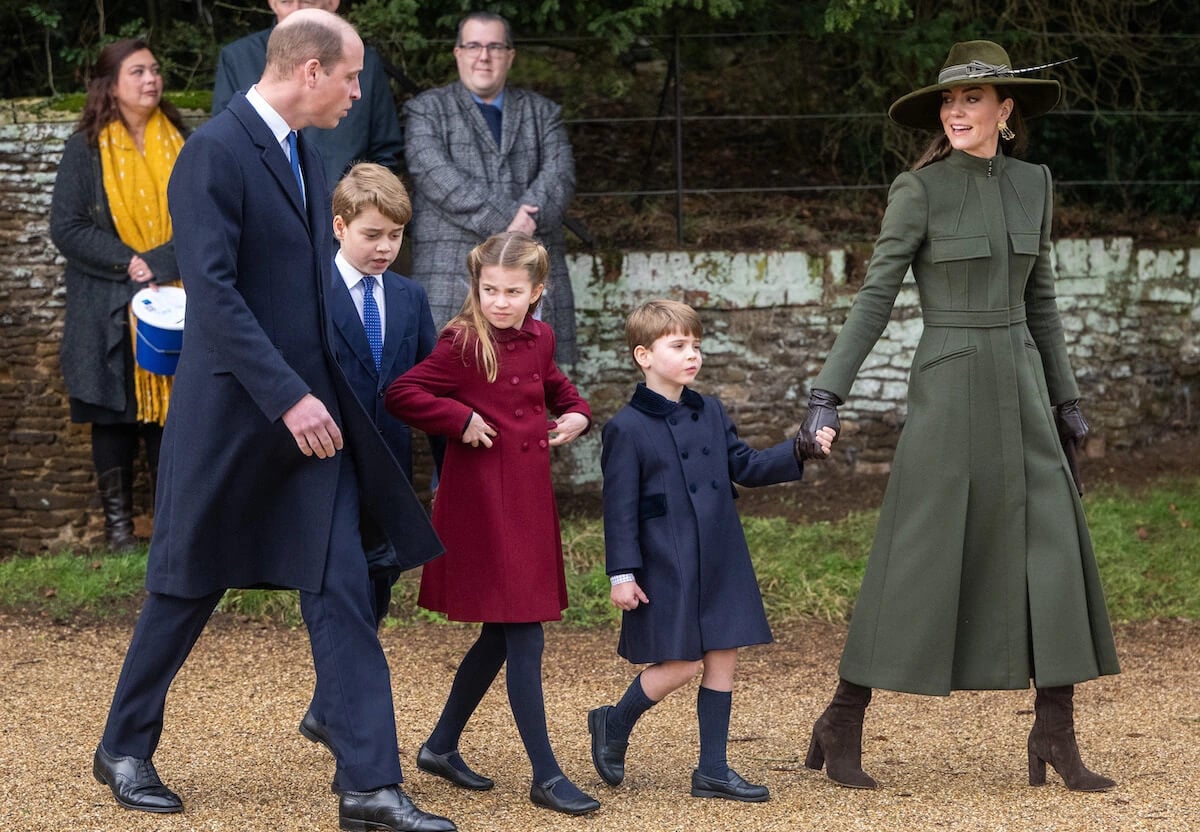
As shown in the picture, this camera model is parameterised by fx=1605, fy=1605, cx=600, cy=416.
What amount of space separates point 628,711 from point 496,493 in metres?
0.68

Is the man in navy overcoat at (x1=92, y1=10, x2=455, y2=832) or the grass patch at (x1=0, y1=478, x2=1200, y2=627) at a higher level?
the man in navy overcoat at (x1=92, y1=10, x2=455, y2=832)

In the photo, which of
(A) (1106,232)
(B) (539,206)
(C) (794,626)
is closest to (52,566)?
(B) (539,206)

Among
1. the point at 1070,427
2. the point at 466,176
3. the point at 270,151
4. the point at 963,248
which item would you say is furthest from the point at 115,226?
the point at 1070,427

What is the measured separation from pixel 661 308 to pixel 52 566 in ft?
12.2

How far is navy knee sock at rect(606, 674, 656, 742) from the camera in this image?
4.23 m

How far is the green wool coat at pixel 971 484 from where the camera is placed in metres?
4.21

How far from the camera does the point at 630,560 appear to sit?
4.09 meters

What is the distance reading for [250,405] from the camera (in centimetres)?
380

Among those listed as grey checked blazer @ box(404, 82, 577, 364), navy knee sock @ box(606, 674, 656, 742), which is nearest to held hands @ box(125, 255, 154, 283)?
grey checked blazer @ box(404, 82, 577, 364)

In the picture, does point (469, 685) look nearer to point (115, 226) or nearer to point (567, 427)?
point (567, 427)

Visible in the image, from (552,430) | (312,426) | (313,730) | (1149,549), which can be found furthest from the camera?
(1149,549)

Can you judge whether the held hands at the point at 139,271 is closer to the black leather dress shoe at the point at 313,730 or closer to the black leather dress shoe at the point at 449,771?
the black leather dress shoe at the point at 313,730

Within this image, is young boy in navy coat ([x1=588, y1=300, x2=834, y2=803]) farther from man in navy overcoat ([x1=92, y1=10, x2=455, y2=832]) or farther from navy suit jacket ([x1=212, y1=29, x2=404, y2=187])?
navy suit jacket ([x1=212, y1=29, x2=404, y2=187])

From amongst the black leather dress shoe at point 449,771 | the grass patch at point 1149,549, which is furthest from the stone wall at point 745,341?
the black leather dress shoe at point 449,771
